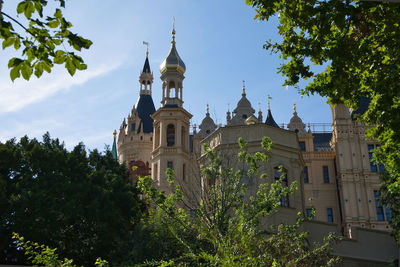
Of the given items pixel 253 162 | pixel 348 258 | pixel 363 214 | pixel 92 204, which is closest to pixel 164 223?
pixel 253 162

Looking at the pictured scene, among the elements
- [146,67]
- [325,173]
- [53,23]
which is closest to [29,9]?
[53,23]

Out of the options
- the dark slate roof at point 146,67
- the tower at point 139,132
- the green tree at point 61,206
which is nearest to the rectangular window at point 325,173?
the tower at point 139,132

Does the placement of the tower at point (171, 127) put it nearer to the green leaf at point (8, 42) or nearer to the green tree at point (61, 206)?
the green tree at point (61, 206)

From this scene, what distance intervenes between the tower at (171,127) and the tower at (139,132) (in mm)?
10123

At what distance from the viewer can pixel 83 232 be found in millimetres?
19484

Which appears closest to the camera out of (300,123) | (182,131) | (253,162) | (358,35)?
(358,35)

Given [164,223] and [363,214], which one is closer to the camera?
[164,223]

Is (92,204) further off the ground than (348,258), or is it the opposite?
(92,204)

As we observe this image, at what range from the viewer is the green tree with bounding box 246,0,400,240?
8820 mm

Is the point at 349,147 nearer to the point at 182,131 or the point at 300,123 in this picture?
the point at 300,123

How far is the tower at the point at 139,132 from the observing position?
48.5 m

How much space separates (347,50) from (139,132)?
4153cm

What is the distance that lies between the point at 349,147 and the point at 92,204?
74.8ft

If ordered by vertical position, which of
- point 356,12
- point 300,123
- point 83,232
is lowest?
point 83,232
